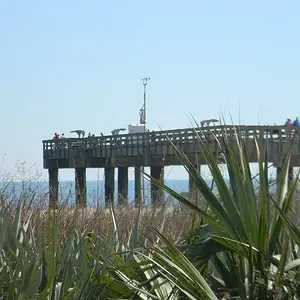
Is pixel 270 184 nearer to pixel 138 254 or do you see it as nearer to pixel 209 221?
pixel 209 221

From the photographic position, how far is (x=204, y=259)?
7.52m

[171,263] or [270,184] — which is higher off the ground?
[270,184]

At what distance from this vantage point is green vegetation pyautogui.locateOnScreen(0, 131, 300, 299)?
707 centimetres

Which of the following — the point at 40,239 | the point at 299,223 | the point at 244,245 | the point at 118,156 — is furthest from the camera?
the point at 118,156

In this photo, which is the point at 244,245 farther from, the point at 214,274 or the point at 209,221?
the point at 214,274

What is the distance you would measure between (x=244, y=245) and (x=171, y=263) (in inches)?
21.3

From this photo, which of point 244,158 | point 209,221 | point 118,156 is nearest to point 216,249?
point 209,221

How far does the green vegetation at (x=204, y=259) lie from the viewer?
7.07m

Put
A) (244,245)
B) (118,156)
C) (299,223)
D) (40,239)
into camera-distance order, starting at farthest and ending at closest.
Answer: (118,156) < (40,239) < (299,223) < (244,245)

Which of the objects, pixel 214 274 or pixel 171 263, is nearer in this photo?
pixel 171 263

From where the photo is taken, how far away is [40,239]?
26.7ft

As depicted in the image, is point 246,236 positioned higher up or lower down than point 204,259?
higher up

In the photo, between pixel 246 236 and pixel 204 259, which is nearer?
pixel 246 236

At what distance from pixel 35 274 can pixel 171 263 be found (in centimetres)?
116
